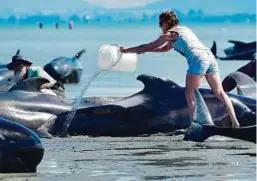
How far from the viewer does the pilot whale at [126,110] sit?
2089 centimetres

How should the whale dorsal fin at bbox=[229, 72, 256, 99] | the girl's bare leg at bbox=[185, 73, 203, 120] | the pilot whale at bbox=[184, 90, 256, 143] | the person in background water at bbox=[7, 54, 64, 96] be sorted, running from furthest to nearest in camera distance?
1. the whale dorsal fin at bbox=[229, 72, 256, 99]
2. the person in background water at bbox=[7, 54, 64, 96]
3. the girl's bare leg at bbox=[185, 73, 203, 120]
4. the pilot whale at bbox=[184, 90, 256, 143]

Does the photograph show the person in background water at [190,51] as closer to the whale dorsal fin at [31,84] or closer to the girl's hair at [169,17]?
the girl's hair at [169,17]

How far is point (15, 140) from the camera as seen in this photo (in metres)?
15.8

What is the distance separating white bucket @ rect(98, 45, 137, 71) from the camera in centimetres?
Answer: 2050

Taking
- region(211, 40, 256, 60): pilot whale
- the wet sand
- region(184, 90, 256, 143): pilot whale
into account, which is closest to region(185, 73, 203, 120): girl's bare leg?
region(184, 90, 256, 143): pilot whale

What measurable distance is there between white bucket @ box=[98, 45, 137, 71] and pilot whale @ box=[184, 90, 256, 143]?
5.84ft

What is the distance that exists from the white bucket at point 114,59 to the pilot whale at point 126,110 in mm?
357

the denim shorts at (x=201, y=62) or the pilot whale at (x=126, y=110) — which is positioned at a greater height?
the denim shorts at (x=201, y=62)

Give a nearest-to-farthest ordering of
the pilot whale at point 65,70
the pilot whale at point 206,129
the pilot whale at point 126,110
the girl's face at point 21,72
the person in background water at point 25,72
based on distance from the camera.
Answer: the pilot whale at point 206,129
the pilot whale at point 126,110
the person in background water at point 25,72
the girl's face at point 21,72
the pilot whale at point 65,70

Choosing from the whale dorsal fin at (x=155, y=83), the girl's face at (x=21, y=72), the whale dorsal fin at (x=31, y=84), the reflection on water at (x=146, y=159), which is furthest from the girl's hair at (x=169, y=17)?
the girl's face at (x=21, y=72)

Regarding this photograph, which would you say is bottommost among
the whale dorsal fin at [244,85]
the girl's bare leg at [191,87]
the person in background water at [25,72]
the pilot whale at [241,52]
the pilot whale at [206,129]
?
the pilot whale at [241,52]

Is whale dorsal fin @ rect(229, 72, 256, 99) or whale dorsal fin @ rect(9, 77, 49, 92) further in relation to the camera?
whale dorsal fin @ rect(229, 72, 256, 99)

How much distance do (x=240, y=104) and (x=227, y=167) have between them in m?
4.54

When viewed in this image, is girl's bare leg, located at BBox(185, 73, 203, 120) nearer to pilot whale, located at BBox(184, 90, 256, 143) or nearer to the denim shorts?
the denim shorts
